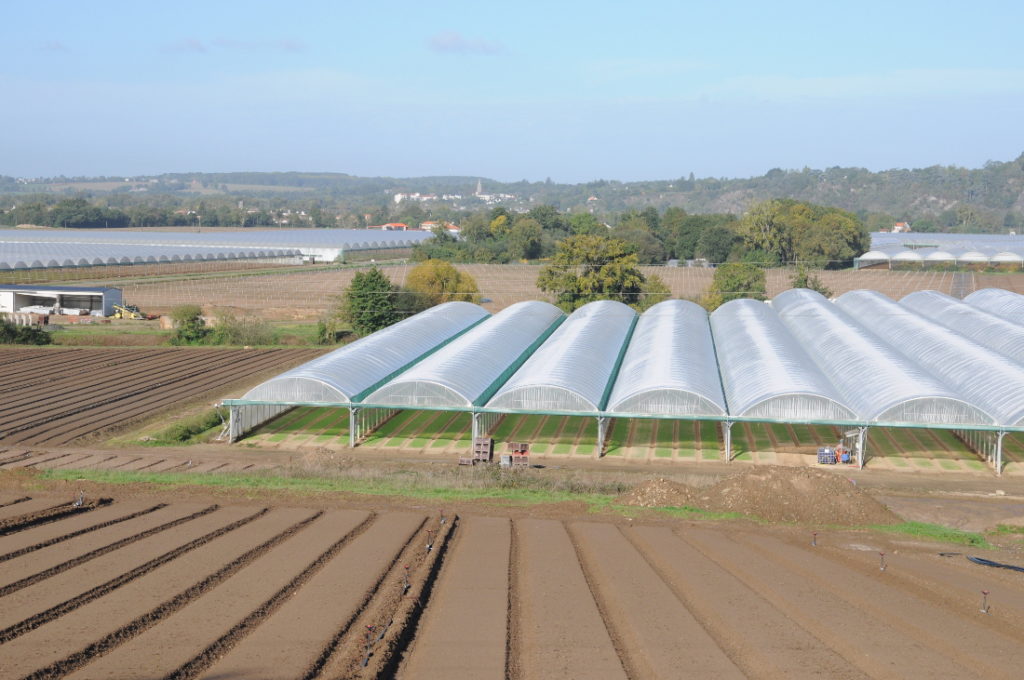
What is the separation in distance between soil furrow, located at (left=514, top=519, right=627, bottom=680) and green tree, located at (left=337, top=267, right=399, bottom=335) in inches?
1366

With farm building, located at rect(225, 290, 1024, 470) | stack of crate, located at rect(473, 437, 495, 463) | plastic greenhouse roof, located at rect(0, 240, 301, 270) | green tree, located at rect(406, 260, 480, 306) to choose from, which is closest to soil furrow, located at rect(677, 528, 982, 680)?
stack of crate, located at rect(473, 437, 495, 463)

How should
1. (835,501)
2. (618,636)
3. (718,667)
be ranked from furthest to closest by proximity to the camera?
1. (835,501)
2. (618,636)
3. (718,667)

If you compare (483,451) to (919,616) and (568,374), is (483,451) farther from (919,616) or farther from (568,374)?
(919,616)

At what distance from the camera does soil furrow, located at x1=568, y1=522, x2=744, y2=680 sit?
12.2 metres

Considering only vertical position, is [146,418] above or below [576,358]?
below

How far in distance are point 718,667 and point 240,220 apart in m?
175

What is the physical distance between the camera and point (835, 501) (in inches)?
856

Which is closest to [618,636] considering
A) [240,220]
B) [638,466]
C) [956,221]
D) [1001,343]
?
[638,466]

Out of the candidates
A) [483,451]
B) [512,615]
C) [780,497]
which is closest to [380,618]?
[512,615]

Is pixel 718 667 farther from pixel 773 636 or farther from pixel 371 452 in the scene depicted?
pixel 371 452

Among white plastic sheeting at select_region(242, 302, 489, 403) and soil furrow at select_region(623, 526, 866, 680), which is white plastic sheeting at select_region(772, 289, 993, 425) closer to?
soil furrow at select_region(623, 526, 866, 680)

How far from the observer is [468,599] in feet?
48.5

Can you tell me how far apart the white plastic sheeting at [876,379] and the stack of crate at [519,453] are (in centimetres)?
973

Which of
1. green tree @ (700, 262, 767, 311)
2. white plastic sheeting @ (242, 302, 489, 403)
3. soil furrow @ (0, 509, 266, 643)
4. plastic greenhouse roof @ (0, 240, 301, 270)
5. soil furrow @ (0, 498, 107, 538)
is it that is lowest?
soil furrow @ (0, 498, 107, 538)
